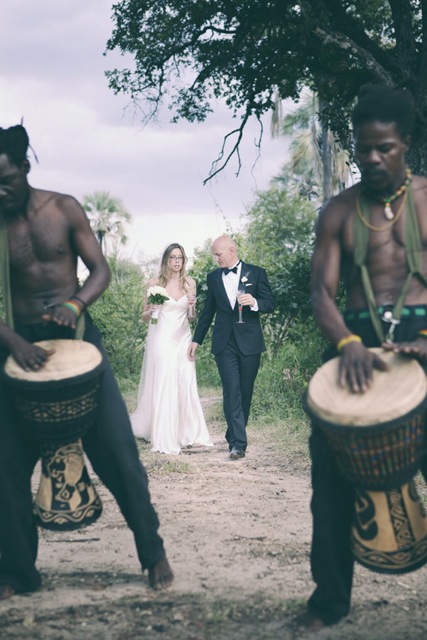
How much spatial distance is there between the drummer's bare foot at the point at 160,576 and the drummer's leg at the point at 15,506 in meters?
0.57

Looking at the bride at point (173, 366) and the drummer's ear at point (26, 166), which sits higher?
the drummer's ear at point (26, 166)

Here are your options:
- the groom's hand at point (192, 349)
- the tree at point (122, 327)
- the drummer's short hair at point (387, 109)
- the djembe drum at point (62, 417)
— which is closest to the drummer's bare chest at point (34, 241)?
the djembe drum at point (62, 417)

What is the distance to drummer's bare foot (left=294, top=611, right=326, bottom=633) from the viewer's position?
3672mm

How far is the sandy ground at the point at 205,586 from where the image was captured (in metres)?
3.70

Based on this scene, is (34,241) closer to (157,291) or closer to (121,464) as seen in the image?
(121,464)

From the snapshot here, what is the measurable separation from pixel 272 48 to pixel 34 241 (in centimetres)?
907

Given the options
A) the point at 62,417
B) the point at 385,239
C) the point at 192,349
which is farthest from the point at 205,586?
the point at 192,349

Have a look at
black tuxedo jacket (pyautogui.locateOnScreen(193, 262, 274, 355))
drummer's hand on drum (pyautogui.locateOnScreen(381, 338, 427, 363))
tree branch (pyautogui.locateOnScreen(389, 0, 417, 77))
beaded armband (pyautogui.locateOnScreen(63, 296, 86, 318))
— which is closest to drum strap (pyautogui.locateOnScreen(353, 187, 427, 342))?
drummer's hand on drum (pyautogui.locateOnScreen(381, 338, 427, 363))

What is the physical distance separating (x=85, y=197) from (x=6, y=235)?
37.9 meters

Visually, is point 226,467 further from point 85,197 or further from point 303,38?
point 85,197

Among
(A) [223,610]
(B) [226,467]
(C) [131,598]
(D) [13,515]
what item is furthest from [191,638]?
(B) [226,467]

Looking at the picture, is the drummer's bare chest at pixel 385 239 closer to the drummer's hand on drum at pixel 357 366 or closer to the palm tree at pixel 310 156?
the drummer's hand on drum at pixel 357 366

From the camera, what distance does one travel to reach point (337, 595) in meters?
3.68

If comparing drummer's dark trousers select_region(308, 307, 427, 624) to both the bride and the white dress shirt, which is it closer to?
the white dress shirt
